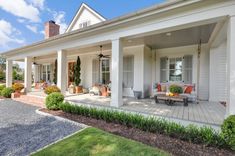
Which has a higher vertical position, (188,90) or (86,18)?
(86,18)

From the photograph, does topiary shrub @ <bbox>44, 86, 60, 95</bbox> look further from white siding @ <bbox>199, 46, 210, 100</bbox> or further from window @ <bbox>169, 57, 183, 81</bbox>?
white siding @ <bbox>199, 46, 210, 100</bbox>

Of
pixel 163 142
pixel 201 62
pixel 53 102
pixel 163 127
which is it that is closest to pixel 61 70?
pixel 53 102

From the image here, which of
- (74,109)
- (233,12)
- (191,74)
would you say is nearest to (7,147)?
(74,109)

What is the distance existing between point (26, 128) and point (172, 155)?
4123 mm

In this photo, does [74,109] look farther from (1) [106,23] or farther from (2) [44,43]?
(2) [44,43]

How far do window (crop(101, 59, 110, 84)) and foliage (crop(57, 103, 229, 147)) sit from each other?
17.3ft

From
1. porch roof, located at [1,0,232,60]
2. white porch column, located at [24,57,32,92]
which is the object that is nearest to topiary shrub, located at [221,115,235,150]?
porch roof, located at [1,0,232,60]

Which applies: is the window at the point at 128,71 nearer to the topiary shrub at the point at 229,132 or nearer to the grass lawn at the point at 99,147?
the grass lawn at the point at 99,147

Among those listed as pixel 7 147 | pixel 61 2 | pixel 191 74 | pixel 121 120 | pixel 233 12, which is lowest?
pixel 7 147

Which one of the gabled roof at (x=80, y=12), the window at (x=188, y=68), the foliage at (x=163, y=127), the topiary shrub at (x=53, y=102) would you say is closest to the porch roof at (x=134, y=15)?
the topiary shrub at (x=53, y=102)

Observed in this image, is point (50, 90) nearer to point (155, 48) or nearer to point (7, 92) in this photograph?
point (7, 92)

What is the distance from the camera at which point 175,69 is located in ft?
29.7

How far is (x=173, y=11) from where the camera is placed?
14.2ft

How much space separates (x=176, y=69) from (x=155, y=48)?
6.12 feet
